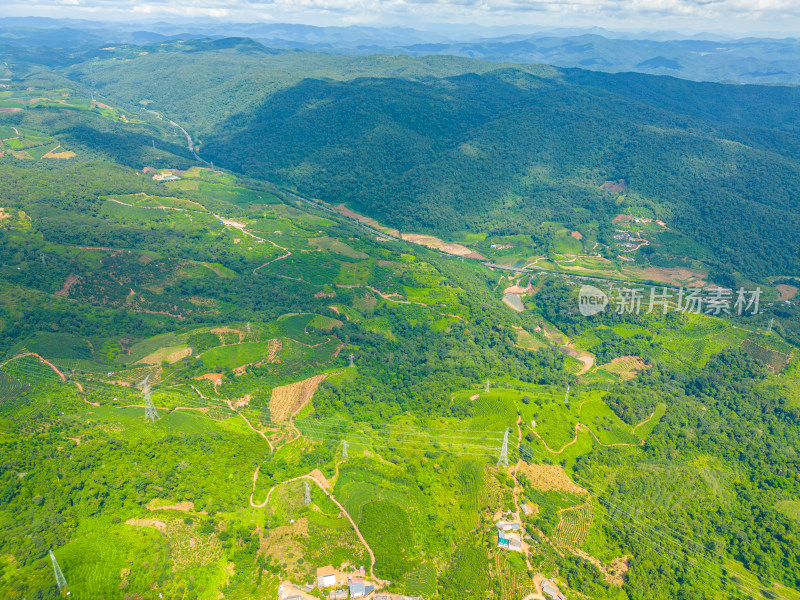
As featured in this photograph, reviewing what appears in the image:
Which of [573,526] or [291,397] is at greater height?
[291,397]

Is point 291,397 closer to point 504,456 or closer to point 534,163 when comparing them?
point 504,456

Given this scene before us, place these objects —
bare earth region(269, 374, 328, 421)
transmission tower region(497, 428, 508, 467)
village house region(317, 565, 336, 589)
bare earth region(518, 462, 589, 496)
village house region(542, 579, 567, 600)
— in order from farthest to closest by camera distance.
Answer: bare earth region(269, 374, 328, 421) < bare earth region(518, 462, 589, 496) < transmission tower region(497, 428, 508, 467) < village house region(542, 579, 567, 600) < village house region(317, 565, 336, 589)

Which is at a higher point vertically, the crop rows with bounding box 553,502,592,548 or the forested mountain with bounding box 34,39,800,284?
the forested mountain with bounding box 34,39,800,284

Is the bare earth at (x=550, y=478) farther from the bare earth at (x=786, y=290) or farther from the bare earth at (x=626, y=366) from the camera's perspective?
the bare earth at (x=786, y=290)

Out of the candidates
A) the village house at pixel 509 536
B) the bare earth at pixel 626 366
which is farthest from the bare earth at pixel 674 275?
the village house at pixel 509 536

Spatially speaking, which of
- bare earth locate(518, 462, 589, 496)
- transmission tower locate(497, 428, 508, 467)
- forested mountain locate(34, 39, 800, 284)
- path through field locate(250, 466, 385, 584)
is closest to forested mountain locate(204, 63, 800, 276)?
forested mountain locate(34, 39, 800, 284)

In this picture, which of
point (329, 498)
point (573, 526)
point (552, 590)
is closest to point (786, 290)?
point (573, 526)

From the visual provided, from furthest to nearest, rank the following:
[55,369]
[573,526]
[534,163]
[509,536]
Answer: [534,163] < [55,369] < [573,526] < [509,536]

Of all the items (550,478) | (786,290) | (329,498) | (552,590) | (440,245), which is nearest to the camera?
(552,590)

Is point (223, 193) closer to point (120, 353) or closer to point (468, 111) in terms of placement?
point (120, 353)

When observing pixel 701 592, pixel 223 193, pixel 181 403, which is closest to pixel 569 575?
pixel 701 592

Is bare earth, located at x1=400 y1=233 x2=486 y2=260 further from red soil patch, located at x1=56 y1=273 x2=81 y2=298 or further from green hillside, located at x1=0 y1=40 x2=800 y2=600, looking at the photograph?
red soil patch, located at x1=56 y1=273 x2=81 y2=298
